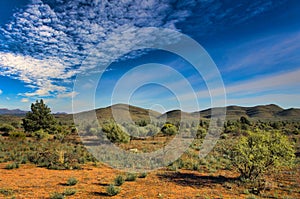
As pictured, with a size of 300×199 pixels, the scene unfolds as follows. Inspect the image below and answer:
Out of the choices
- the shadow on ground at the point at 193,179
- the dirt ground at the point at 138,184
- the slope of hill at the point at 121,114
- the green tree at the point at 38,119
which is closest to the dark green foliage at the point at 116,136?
the slope of hill at the point at 121,114

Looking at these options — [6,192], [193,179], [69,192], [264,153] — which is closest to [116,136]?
[193,179]

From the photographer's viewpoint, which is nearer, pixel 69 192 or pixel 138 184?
pixel 69 192

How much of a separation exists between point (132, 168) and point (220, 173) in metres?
5.69

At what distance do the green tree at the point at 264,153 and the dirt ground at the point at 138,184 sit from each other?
1100 millimetres

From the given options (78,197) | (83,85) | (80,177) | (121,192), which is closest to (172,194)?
(121,192)

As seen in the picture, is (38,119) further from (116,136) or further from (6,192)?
(6,192)

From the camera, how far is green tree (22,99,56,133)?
32469mm

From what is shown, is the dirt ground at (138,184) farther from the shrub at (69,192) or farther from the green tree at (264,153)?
the green tree at (264,153)

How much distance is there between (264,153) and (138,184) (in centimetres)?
648

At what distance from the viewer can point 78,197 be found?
334 inches

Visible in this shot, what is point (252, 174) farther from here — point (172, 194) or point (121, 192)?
point (121, 192)

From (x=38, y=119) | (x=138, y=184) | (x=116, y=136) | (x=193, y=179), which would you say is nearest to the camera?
(x=138, y=184)

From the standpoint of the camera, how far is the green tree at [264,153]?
1043 cm

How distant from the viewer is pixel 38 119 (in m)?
33.4
